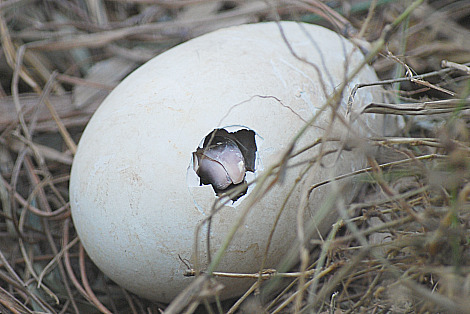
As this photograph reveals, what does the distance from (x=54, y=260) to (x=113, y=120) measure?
456mm

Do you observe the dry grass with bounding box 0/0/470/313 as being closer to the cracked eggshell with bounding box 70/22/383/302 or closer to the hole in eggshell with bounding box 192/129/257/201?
the cracked eggshell with bounding box 70/22/383/302

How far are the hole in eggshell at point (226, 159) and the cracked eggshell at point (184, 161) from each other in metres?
0.06

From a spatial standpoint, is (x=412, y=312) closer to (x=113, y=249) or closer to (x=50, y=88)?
(x=113, y=249)

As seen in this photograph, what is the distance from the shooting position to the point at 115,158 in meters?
1.03

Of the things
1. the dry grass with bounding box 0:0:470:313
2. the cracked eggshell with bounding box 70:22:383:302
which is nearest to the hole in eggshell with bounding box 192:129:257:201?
the cracked eggshell with bounding box 70:22:383:302

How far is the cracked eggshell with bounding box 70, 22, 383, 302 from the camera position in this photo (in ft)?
3.25

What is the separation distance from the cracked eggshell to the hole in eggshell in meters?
0.06

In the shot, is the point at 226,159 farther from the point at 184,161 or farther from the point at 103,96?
the point at 103,96

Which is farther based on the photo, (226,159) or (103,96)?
(103,96)

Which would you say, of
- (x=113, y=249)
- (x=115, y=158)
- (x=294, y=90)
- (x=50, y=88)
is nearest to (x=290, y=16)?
(x=294, y=90)

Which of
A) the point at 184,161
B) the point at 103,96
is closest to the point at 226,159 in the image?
the point at 184,161

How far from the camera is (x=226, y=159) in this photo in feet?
3.56

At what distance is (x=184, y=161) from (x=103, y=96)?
0.79 m

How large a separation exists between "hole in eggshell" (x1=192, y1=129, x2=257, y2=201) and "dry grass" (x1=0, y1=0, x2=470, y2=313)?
24 centimetres
